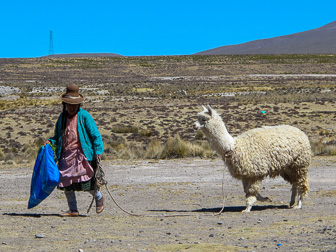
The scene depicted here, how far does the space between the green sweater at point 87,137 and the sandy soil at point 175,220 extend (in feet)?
2.88

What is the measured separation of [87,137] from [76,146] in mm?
184

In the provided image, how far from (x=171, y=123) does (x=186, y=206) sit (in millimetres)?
16503

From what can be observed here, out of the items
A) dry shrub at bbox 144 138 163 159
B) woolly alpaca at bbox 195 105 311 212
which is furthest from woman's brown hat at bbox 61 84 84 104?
dry shrub at bbox 144 138 163 159

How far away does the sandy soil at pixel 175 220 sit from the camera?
18.6 feet

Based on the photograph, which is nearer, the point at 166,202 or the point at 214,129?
the point at 214,129

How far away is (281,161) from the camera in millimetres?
8055

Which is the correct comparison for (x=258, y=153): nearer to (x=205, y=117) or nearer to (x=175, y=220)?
(x=205, y=117)

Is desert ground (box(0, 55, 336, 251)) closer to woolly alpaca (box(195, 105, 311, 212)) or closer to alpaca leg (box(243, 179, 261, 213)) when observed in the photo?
alpaca leg (box(243, 179, 261, 213))

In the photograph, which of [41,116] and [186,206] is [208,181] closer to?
[186,206]

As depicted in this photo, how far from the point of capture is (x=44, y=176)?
283 inches

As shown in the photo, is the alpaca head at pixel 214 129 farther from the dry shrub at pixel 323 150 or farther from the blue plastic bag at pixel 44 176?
the dry shrub at pixel 323 150

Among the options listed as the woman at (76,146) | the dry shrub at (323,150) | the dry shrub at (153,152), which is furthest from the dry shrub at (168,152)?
the woman at (76,146)

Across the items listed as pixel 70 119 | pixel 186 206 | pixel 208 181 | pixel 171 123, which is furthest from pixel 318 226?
pixel 171 123

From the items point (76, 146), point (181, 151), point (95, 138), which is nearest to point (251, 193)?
point (95, 138)
